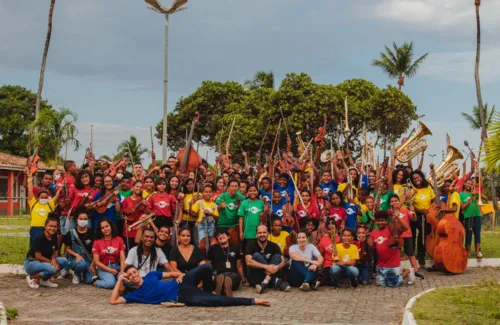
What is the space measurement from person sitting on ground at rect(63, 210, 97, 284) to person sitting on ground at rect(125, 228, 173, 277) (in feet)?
4.74

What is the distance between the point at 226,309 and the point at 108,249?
2.97 meters

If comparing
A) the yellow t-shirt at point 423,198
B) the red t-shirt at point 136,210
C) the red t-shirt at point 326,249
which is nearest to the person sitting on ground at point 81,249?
the red t-shirt at point 136,210

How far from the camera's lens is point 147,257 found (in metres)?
10.8

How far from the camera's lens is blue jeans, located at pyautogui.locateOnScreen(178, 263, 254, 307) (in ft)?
31.4

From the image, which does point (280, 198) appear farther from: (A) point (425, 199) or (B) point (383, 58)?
(B) point (383, 58)

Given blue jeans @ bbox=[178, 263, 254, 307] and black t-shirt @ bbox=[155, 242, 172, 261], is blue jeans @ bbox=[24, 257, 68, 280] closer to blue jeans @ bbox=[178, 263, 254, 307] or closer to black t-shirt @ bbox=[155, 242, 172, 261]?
black t-shirt @ bbox=[155, 242, 172, 261]

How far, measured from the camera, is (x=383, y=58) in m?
47.7

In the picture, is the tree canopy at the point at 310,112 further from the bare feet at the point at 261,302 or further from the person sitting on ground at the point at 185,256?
the bare feet at the point at 261,302

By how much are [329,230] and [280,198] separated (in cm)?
105

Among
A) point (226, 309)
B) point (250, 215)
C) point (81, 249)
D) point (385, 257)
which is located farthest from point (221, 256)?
point (385, 257)

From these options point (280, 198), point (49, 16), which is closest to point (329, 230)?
point (280, 198)

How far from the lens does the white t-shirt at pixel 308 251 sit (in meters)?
11.6

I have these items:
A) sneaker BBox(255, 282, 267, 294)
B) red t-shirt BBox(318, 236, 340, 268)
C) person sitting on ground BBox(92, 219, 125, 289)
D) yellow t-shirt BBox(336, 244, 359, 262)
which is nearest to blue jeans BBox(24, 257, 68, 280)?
person sitting on ground BBox(92, 219, 125, 289)

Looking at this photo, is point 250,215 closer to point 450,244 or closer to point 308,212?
point 308,212
